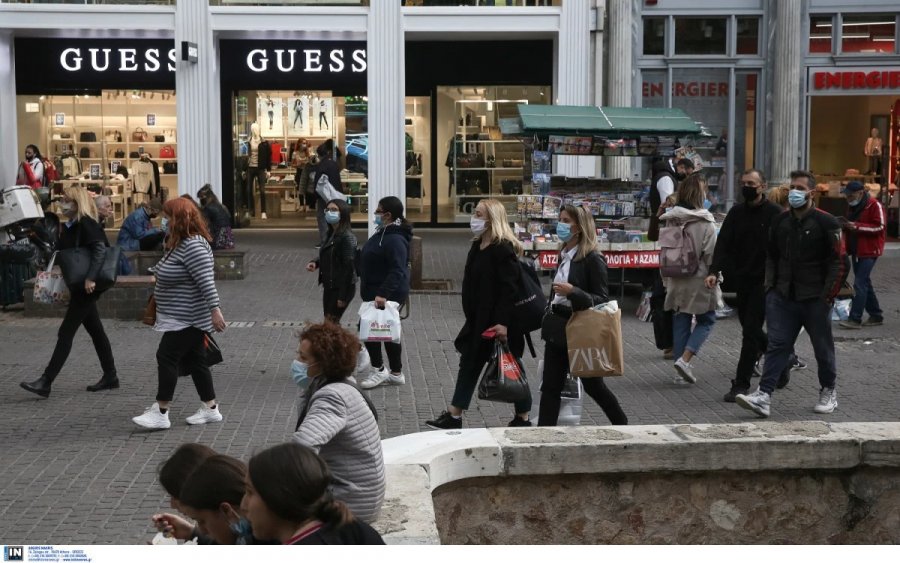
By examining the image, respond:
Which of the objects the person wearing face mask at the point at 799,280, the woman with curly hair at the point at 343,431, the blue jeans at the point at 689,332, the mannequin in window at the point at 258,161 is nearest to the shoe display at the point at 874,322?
the blue jeans at the point at 689,332

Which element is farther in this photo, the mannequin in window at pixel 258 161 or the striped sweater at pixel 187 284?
the mannequin in window at pixel 258 161

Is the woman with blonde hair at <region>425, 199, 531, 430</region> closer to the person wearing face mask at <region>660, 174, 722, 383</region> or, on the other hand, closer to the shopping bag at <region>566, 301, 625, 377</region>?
the shopping bag at <region>566, 301, 625, 377</region>

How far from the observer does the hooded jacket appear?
1066 centimetres

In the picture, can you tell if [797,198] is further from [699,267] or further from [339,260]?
[339,260]

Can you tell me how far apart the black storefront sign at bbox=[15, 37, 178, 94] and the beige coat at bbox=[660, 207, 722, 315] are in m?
15.1

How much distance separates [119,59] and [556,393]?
57.2 feet

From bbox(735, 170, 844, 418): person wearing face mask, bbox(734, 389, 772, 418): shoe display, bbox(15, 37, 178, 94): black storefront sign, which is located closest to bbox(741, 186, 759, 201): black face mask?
bbox(735, 170, 844, 418): person wearing face mask

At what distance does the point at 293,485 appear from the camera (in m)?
3.89

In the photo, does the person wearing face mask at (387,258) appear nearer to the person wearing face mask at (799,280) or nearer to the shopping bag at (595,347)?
the shopping bag at (595,347)

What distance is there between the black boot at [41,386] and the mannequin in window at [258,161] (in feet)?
52.6

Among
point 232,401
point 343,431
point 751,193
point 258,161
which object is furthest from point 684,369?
point 258,161

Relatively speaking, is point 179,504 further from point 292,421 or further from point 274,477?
point 292,421

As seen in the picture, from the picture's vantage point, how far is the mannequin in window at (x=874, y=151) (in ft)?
75.0

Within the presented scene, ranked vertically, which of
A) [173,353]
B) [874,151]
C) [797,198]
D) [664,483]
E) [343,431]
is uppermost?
[874,151]
